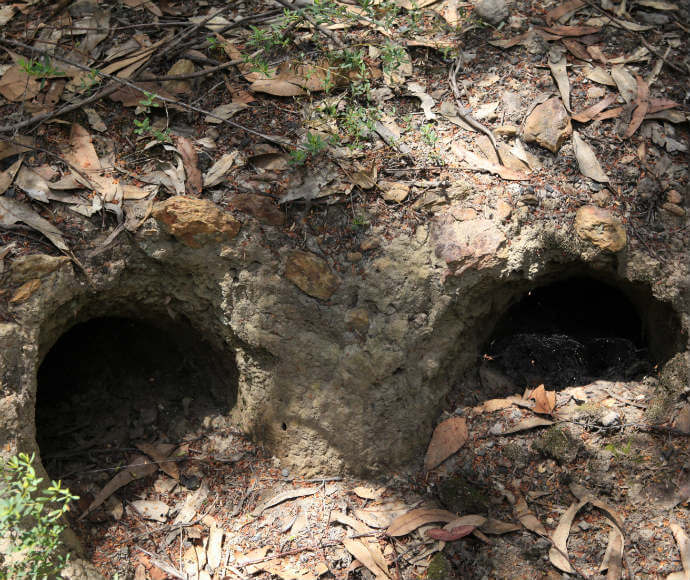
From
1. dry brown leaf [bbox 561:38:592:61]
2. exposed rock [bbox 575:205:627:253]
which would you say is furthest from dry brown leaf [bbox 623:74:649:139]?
exposed rock [bbox 575:205:627:253]

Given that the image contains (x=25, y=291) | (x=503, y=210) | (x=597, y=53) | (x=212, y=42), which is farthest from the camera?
(x=597, y=53)

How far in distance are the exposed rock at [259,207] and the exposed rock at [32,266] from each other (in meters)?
0.81

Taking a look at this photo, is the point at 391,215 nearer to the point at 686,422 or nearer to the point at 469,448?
the point at 469,448

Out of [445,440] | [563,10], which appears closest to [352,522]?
[445,440]

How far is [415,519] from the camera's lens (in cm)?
297

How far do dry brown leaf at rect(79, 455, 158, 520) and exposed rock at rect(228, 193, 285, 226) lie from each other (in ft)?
4.47

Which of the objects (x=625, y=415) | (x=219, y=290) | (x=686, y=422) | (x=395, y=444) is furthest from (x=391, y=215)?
(x=686, y=422)

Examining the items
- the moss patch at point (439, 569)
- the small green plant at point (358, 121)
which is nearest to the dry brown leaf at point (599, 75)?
the small green plant at point (358, 121)

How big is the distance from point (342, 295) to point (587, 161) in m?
1.41

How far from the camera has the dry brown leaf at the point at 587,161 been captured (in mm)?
3207

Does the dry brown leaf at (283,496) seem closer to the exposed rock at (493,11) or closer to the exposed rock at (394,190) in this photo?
the exposed rock at (394,190)

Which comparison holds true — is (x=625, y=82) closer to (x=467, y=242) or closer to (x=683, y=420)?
(x=467, y=242)

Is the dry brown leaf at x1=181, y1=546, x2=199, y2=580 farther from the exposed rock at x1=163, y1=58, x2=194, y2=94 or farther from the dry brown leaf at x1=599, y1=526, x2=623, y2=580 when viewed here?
the exposed rock at x1=163, y1=58, x2=194, y2=94

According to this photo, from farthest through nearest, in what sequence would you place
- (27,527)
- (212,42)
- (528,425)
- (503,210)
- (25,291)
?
(212,42)
(528,425)
(503,210)
(25,291)
(27,527)
